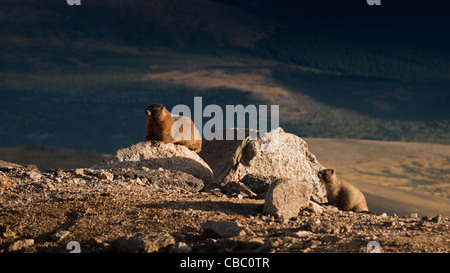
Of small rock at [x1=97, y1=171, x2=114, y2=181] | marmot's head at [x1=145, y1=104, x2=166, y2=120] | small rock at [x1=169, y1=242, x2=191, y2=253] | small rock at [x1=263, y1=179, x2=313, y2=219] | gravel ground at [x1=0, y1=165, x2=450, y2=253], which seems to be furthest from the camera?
marmot's head at [x1=145, y1=104, x2=166, y2=120]

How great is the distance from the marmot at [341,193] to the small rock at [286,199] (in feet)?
7.77

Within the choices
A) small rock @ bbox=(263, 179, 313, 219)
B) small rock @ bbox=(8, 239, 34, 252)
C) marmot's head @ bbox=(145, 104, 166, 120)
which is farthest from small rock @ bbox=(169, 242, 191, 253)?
marmot's head @ bbox=(145, 104, 166, 120)

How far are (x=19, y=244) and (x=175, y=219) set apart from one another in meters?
2.23

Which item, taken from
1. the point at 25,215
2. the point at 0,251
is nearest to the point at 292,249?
the point at 0,251

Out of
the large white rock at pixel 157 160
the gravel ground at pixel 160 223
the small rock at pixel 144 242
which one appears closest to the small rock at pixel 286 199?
the gravel ground at pixel 160 223

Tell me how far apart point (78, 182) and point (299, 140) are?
5.79m

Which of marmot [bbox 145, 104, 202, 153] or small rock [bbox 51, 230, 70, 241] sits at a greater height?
marmot [bbox 145, 104, 202, 153]

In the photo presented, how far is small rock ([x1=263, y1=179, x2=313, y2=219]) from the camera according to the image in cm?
916

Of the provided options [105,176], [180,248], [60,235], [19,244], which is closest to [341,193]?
[105,176]

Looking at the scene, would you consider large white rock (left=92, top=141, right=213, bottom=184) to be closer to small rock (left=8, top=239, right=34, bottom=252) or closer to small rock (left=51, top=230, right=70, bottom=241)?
small rock (left=51, top=230, right=70, bottom=241)

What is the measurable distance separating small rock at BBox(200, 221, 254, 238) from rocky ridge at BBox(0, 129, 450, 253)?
14 mm

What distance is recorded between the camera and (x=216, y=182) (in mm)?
12141

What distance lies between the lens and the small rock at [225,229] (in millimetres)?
7609
